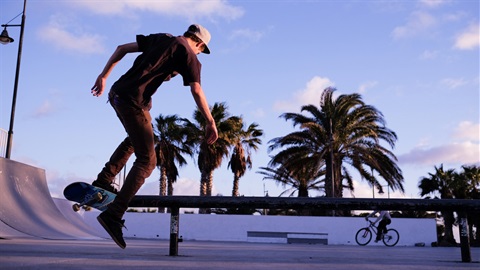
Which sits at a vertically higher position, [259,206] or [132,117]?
[132,117]

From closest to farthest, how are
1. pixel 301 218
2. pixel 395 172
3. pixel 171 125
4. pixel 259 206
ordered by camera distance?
pixel 259 206, pixel 395 172, pixel 301 218, pixel 171 125

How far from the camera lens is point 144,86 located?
358 centimetres

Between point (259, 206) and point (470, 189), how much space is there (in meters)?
39.0

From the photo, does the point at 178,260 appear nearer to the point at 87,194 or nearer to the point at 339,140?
the point at 87,194

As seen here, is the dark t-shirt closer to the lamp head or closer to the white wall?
the lamp head

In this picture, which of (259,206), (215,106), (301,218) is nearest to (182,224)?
(301,218)

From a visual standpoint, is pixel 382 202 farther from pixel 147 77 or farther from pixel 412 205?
pixel 147 77

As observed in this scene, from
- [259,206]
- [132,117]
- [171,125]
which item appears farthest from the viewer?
[171,125]

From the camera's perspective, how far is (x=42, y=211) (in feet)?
30.1

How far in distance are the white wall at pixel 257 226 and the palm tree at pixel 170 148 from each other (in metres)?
4.82

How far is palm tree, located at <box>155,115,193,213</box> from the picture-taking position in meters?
33.1

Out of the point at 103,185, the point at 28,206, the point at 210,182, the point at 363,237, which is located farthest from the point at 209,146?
the point at 103,185

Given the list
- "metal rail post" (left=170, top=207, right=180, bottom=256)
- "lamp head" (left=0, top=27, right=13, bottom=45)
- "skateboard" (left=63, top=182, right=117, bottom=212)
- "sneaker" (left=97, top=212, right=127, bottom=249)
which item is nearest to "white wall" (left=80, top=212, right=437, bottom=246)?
"lamp head" (left=0, top=27, right=13, bottom=45)

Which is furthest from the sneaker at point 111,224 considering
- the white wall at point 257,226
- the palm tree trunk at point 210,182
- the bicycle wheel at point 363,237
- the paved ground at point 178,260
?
the palm tree trunk at point 210,182
